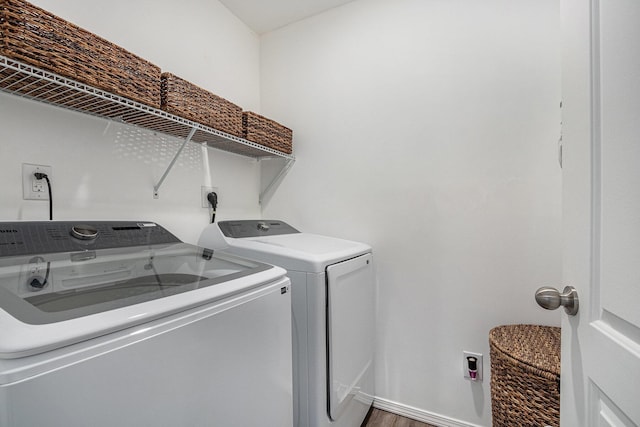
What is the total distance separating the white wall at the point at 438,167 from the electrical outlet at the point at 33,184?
139 centimetres

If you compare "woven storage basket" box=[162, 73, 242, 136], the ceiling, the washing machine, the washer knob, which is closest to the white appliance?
the washer knob

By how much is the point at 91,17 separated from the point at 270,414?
1749 mm

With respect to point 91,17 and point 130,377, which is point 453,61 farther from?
point 130,377

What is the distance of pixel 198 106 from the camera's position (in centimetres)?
145

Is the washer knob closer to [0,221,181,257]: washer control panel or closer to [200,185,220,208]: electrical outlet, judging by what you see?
[0,221,181,257]: washer control panel

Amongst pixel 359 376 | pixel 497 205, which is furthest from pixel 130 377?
pixel 497 205

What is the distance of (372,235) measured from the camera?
6.49 ft

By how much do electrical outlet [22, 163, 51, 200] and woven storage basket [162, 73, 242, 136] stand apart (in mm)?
525

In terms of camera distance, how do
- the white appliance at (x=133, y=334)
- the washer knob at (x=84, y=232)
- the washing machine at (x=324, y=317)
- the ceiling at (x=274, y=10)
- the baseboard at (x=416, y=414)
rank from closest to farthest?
the white appliance at (x=133, y=334), the washer knob at (x=84, y=232), the washing machine at (x=324, y=317), the baseboard at (x=416, y=414), the ceiling at (x=274, y=10)

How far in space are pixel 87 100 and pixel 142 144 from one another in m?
0.40

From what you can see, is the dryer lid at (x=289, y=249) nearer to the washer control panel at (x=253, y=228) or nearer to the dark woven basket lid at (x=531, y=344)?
the washer control panel at (x=253, y=228)

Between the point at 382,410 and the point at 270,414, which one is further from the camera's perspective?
the point at 382,410

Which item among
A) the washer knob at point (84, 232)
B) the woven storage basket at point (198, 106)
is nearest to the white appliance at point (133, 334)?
the washer knob at point (84, 232)

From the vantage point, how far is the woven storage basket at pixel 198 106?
1.33m
